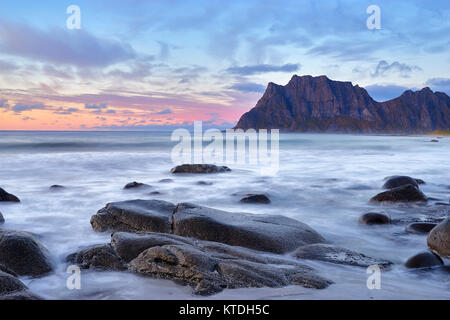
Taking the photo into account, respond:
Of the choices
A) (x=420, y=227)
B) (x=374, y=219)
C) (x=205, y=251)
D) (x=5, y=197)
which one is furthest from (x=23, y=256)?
(x=420, y=227)

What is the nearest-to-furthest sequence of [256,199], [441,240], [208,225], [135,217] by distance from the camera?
[441,240] < [208,225] < [135,217] < [256,199]

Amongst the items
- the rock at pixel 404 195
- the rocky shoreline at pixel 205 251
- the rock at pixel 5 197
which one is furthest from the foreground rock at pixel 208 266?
the rock at pixel 5 197

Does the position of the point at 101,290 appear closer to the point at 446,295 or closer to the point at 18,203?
the point at 446,295

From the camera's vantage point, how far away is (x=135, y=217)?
21.1ft

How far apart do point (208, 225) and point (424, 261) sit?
3214 mm

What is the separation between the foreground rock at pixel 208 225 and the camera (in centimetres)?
565

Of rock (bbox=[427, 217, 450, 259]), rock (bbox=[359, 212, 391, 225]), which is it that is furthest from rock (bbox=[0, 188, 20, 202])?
rock (bbox=[427, 217, 450, 259])

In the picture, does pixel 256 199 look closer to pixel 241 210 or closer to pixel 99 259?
pixel 241 210

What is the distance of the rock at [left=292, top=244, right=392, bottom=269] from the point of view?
16.4 ft
